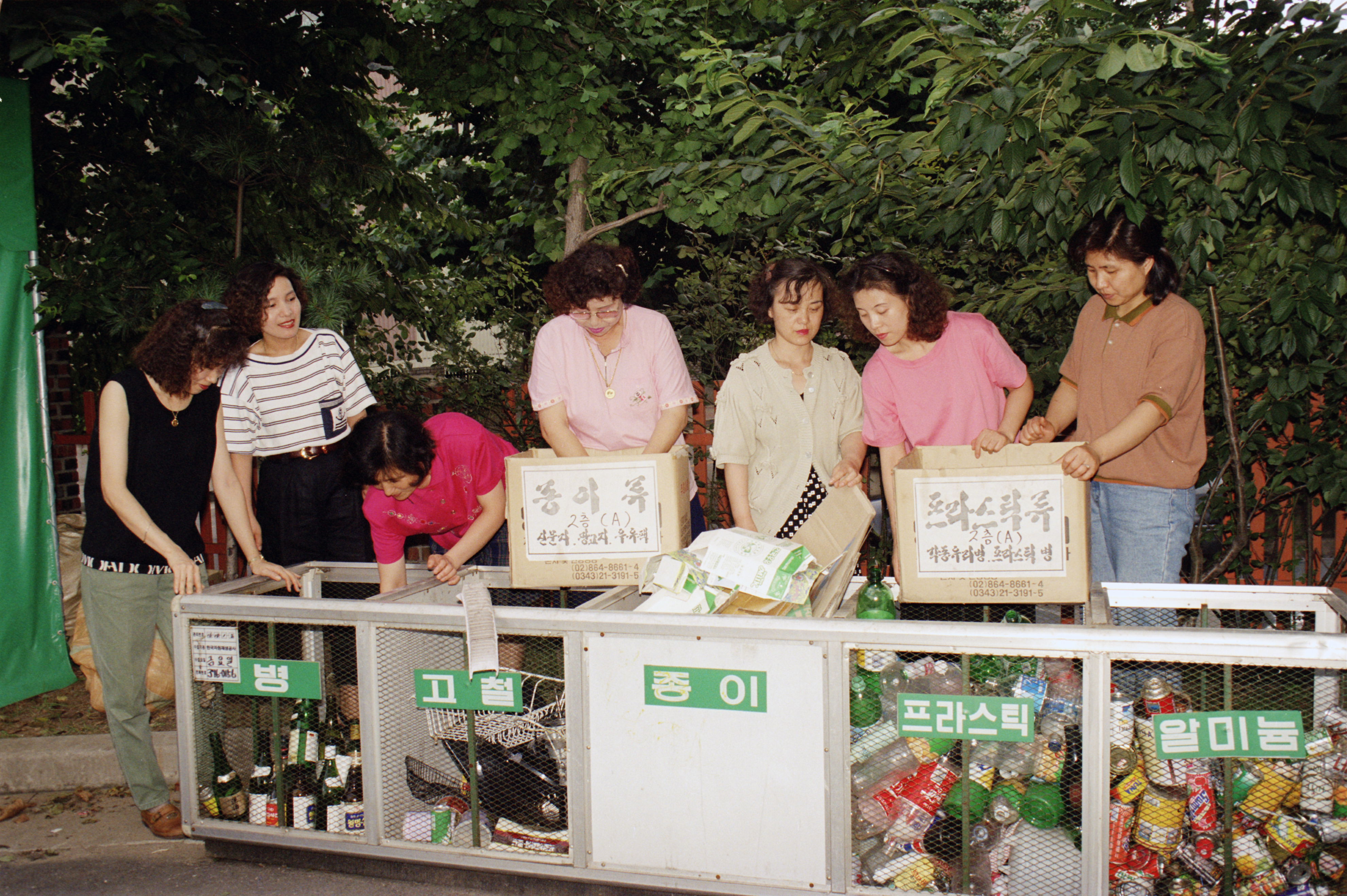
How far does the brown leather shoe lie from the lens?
3.58m

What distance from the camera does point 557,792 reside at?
2.95 m

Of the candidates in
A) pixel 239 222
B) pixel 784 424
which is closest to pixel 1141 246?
pixel 784 424

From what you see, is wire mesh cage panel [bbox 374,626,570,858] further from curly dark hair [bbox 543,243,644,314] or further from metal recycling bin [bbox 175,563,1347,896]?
curly dark hair [bbox 543,243,644,314]

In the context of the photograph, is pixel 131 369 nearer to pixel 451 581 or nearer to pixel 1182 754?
pixel 451 581

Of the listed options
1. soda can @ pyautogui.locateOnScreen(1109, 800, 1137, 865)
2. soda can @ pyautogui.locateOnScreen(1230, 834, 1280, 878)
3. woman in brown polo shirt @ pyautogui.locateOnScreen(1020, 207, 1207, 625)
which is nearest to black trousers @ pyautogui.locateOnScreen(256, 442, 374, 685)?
woman in brown polo shirt @ pyautogui.locateOnScreen(1020, 207, 1207, 625)

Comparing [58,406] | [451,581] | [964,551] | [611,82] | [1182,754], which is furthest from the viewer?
[611,82]

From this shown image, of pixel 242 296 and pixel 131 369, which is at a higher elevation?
pixel 242 296

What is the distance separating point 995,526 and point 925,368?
0.66m

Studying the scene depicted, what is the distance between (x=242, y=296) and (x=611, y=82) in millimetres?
4046

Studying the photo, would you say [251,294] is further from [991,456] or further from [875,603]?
[991,456]

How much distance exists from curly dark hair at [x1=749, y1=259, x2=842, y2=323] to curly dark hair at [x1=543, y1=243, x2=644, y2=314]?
46 centimetres

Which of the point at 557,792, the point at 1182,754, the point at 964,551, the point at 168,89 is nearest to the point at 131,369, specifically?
the point at 557,792

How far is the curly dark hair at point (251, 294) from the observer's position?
12.3 ft

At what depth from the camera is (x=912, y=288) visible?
10.8 feet
